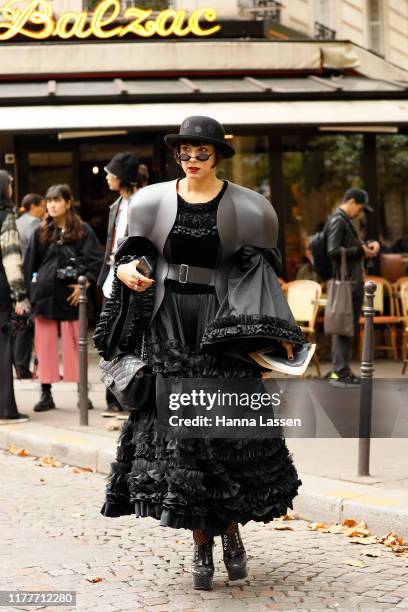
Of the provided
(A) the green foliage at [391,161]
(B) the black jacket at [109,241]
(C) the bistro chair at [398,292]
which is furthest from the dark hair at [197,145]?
A: (A) the green foliage at [391,161]

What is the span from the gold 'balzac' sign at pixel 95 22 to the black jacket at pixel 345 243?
19.5 ft

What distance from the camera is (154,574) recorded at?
540 centimetres

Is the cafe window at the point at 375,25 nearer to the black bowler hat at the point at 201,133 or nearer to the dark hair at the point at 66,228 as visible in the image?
the dark hair at the point at 66,228

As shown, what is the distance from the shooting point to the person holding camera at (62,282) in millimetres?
10094

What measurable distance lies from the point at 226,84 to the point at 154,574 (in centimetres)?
1106

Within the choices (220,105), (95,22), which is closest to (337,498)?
(220,105)

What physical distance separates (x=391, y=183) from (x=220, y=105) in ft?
11.8

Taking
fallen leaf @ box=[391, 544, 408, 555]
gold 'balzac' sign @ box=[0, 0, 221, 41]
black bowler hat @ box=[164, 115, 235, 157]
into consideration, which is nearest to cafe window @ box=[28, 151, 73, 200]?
gold 'balzac' sign @ box=[0, 0, 221, 41]

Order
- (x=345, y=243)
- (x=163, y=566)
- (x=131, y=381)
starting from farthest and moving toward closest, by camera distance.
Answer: (x=345, y=243) → (x=163, y=566) → (x=131, y=381)

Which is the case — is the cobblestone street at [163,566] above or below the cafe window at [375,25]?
below

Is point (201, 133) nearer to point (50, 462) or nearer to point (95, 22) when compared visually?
point (50, 462)

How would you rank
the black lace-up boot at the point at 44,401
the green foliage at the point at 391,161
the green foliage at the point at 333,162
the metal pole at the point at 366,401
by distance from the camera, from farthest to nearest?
the green foliage at the point at 391,161 < the green foliage at the point at 333,162 < the black lace-up boot at the point at 44,401 < the metal pole at the point at 366,401

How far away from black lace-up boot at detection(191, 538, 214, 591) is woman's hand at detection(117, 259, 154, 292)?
1121mm

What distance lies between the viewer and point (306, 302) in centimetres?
1248
